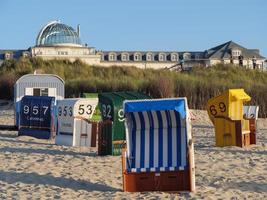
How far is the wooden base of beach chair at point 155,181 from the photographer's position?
8703mm

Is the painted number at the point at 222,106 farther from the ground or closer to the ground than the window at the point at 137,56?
closer to the ground

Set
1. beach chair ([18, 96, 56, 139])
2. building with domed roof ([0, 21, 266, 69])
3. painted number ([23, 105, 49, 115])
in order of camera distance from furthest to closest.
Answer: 1. building with domed roof ([0, 21, 266, 69])
2. painted number ([23, 105, 49, 115])
3. beach chair ([18, 96, 56, 139])

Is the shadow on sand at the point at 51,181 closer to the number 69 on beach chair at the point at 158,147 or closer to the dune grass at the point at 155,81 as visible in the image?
the number 69 on beach chair at the point at 158,147

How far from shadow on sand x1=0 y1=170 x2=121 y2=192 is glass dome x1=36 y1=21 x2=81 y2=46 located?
205 feet

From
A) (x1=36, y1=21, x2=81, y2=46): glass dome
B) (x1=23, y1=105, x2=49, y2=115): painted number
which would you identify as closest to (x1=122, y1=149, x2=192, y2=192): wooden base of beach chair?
(x1=23, y1=105, x2=49, y2=115): painted number

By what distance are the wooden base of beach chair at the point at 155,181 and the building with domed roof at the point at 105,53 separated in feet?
192

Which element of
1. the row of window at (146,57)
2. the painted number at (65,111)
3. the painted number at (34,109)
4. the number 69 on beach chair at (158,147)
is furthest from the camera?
the row of window at (146,57)

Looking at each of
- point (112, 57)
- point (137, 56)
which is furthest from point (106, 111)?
point (137, 56)

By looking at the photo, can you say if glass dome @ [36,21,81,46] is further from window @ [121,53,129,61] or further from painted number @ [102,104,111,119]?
painted number @ [102,104,111,119]

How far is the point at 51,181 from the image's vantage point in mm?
9492

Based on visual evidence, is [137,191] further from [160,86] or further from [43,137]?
[160,86]

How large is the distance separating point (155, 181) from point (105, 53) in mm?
68463

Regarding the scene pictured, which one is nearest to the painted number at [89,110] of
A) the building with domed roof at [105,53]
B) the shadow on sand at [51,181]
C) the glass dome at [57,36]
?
the shadow on sand at [51,181]

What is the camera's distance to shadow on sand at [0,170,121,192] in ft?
29.5
